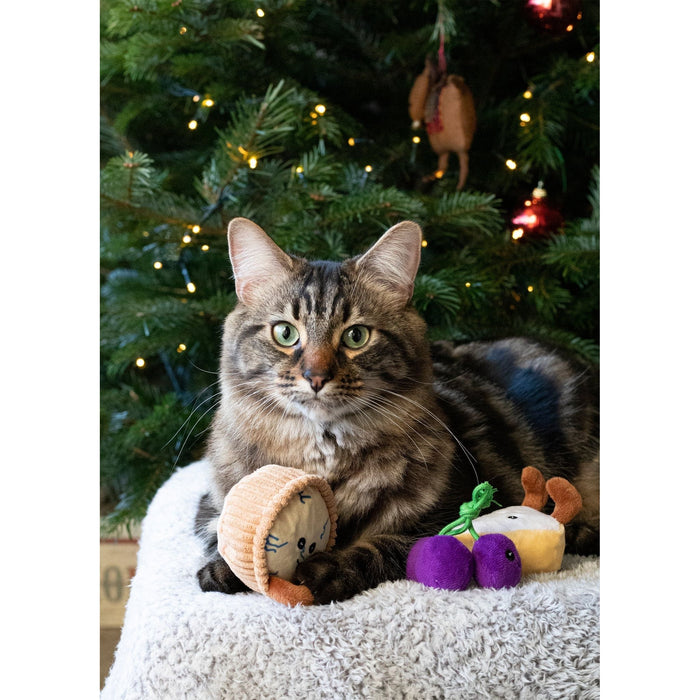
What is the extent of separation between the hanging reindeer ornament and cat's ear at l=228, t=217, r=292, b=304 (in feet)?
2.21

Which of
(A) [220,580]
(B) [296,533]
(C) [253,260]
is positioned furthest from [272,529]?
(C) [253,260]

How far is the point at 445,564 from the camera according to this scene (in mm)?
857

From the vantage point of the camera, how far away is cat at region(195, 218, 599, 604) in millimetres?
918

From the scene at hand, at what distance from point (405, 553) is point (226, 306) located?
0.86 metres

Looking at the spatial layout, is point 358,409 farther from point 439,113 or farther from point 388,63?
point 388,63

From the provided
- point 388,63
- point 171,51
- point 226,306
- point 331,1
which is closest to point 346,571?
point 226,306

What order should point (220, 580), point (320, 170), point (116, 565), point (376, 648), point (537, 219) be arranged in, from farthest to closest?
point (116, 565) < point (537, 219) < point (320, 170) < point (220, 580) < point (376, 648)

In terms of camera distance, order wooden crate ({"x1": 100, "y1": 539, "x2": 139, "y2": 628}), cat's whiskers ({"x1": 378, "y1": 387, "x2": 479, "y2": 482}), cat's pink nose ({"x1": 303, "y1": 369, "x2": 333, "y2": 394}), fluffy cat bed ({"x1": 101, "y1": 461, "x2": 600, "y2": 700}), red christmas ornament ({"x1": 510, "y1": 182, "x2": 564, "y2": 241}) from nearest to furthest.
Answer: fluffy cat bed ({"x1": 101, "y1": 461, "x2": 600, "y2": 700}) < cat's pink nose ({"x1": 303, "y1": 369, "x2": 333, "y2": 394}) < cat's whiskers ({"x1": 378, "y1": 387, "x2": 479, "y2": 482}) < red christmas ornament ({"x1": 510, "y1": 182, "x2": 564, "y2": 241}) < wooden crate ({"x1": 100, "y1": 539, "x2": 139, "y2": 628})

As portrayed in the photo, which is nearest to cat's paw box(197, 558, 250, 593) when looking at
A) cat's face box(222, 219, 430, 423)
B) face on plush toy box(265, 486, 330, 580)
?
face on plush toy box(265, 486, 330, 580)

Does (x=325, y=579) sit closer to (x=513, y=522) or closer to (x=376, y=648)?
(x=376, y=648)

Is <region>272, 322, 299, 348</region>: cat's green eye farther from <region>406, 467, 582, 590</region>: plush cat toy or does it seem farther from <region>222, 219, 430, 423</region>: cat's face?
<region>406, 467, 582, 590</region>: plush cat toy

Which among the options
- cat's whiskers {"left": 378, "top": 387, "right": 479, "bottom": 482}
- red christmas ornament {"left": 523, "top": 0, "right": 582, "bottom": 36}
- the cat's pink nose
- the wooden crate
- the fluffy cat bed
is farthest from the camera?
the wooden crate

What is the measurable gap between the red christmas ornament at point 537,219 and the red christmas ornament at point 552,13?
1.17 ft

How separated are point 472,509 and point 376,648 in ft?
0.69
